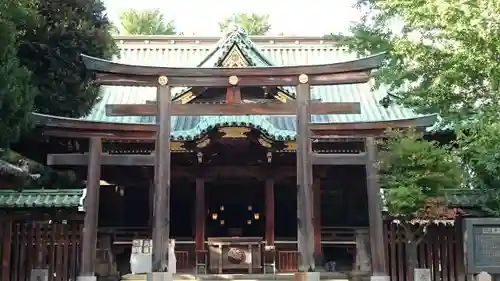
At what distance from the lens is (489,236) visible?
422 inches

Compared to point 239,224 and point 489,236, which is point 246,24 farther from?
point 489,236

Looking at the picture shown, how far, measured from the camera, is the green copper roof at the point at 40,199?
13.6 m

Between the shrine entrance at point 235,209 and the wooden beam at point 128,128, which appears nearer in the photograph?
the wooden beam at point 128,128

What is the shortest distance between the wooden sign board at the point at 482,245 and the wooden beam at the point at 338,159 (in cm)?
484

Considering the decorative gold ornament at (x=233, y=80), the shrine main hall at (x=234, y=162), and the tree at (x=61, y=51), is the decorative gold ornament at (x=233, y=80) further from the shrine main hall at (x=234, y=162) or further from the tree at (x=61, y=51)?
the tree at (x=61, y=51)

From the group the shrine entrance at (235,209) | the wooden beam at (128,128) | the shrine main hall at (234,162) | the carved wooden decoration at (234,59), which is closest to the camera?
the shrine main hall at (234,162)

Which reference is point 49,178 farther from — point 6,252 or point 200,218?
point 200,218

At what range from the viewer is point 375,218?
47.2 ft

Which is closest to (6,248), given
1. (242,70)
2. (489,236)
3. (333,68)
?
(242,70)

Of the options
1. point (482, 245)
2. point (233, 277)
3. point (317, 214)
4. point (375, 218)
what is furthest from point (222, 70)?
point (317, 214)

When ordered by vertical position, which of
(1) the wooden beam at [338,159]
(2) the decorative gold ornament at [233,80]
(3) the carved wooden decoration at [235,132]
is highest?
(2) the decorative gold ornament at [233,80]

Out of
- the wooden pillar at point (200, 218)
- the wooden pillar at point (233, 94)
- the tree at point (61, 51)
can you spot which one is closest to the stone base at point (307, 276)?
the wooden pillar at point (233, 94)

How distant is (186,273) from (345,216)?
543 centimetres

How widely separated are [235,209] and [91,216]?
7.19 meters
